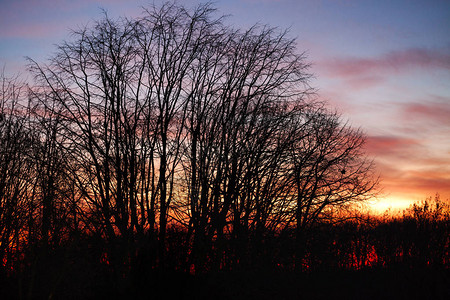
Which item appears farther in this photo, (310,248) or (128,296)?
(310,248)

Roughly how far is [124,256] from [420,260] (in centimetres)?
1854

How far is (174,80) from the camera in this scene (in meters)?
18.5

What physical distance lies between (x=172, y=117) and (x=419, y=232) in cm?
1644

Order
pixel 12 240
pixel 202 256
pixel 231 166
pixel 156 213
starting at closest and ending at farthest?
pixel 202 256, pixel 156 213, pixel 231 166, pixel 12 240

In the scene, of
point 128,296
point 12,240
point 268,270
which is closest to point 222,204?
point 268,270

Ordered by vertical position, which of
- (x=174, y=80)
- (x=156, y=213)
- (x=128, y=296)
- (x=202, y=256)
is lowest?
(x=128, y=296)

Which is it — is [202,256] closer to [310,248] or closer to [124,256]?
[124,256]

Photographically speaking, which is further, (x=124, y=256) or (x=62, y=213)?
(x=62, y=213)

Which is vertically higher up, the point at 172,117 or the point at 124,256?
the point at 172,117

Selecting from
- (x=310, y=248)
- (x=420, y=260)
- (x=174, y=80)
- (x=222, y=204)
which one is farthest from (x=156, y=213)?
(x=420, y=260)

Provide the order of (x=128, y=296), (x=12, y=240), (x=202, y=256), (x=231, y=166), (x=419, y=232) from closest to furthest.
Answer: (x=128, y=296)
(x=202, y=256)
(x=231, y=166)
(x=12, y=240)
(x=419, y=232)

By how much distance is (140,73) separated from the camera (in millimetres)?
18359

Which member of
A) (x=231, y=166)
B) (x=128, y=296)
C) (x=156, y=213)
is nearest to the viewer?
(x=128, y=296)

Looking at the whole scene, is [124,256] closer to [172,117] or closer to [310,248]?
[172,117]
